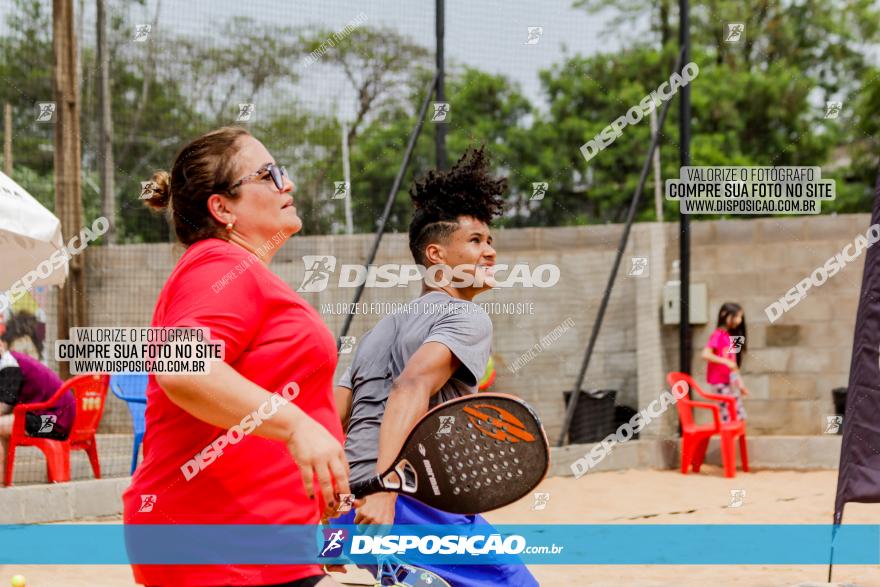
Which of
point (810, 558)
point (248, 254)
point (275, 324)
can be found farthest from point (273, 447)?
point (810, 558)

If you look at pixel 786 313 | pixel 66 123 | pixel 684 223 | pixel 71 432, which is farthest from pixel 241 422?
pixel 786 313

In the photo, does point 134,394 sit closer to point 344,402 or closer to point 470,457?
point 344,402

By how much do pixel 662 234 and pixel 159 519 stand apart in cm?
968

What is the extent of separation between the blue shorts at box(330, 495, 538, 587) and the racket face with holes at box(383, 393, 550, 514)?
262mm

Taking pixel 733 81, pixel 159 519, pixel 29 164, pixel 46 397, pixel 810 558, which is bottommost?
pixel 810 558

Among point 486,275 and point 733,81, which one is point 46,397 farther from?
point 733,81

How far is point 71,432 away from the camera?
818cm

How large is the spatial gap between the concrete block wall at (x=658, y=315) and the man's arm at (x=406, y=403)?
8020mm

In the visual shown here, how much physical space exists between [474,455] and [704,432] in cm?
786

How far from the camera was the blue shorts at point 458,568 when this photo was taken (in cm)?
284

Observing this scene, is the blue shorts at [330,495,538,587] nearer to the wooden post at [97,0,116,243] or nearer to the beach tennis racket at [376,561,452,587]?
the beach tennis racket at [376,561,452,587]

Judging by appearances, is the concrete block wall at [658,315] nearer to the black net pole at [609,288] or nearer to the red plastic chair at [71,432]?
the black net pole at [609,288]

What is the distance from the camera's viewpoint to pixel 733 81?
34.4m

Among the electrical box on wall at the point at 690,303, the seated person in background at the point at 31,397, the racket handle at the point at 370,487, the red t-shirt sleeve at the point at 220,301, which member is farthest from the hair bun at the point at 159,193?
the electrical box on wall at the point at 690,303
